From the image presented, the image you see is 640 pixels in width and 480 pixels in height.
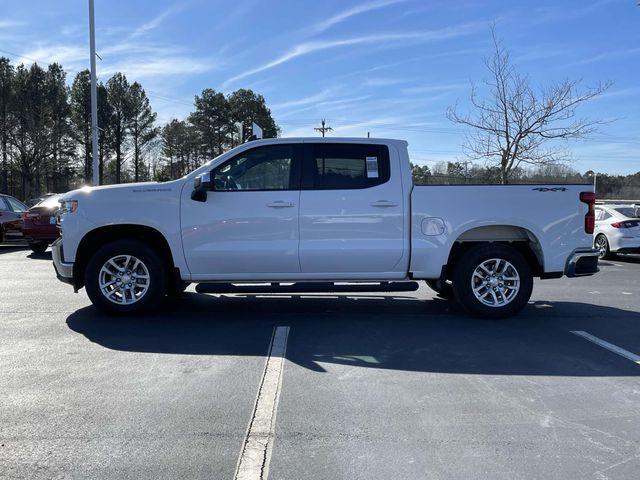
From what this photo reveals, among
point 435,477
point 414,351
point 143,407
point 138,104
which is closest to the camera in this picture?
point 435,477

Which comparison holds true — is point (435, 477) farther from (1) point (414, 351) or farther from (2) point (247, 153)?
(2) point (247, 153)

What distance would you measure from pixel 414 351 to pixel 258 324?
198 centimetres

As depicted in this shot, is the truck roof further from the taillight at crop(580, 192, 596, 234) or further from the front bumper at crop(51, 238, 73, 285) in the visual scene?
the front bumper at crop(51, 238, 73, 285)

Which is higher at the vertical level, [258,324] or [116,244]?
[116,244]

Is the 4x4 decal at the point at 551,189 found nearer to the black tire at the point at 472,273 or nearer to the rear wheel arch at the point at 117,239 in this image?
the black tire at the point at 472,273

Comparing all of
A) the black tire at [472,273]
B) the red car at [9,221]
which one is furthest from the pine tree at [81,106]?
the black tire at [472,273]

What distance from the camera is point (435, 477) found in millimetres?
3084

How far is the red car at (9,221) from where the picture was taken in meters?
14.9

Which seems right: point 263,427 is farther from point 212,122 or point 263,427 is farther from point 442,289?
point 212,122

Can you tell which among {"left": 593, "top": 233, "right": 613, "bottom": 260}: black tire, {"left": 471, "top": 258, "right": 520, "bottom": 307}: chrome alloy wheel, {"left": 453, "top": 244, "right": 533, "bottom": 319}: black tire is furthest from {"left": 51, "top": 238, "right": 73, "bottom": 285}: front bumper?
{"left": 593, "top": 233, "right": 613, "bottom": 260}: black tire

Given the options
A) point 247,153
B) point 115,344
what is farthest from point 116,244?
point 247,153

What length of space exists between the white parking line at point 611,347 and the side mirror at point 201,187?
15.0 ft

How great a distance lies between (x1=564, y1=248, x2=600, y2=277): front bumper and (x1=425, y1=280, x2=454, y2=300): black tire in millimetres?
1545

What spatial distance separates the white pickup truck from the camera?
657 cm
